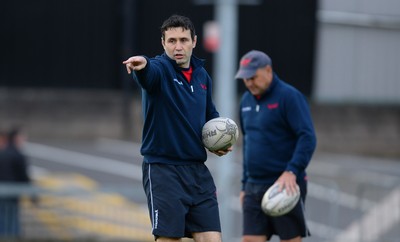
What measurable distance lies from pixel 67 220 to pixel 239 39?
12530mm

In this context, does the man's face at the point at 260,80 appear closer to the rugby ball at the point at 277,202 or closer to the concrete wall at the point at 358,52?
the rugby ball at the point at 277,202

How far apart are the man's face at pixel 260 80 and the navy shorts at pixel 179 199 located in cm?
178

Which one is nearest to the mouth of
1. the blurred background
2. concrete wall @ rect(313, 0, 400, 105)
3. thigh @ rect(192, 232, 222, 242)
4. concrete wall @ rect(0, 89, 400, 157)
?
thigh @ rect(192, 232, 222, 242)

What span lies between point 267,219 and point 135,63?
10.4 ft

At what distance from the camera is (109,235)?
1678 cm

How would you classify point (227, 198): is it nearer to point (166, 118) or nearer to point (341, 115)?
point (166, 118)

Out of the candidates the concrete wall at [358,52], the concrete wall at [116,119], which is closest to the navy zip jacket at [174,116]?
the concrete wall at [358,52]

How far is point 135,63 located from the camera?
743cm

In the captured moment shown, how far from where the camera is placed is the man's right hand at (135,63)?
24.3 feet

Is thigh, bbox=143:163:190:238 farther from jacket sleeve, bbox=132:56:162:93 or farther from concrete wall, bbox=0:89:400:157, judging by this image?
concrete wall, bbox=0:89:400:157

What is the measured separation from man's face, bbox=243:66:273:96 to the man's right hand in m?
2.53

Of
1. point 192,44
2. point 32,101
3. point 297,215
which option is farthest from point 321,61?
point 192,44

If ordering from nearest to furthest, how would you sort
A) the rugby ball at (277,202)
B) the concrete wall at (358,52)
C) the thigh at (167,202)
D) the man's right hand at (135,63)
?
the man's right hand at (135,63) → the thigh at (167,202) → the rugby ball at (277,202) → the concrete wall at (358,52)

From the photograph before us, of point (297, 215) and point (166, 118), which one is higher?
point (166, 118)
